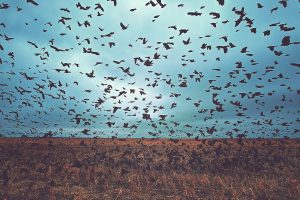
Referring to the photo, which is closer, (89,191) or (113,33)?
(89,191)

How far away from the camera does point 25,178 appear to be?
42.3ft

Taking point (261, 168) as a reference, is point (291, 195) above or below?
below

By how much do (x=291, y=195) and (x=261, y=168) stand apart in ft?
22.7

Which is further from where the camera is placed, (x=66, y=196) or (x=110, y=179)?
(x=110, y=179)

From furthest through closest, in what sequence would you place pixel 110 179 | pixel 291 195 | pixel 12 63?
pixel 12 63
pixel 110 179
pixel 291 195

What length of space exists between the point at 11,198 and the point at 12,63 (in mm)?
7544

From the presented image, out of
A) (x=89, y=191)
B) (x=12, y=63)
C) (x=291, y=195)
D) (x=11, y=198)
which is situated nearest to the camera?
(x=11, y=198)

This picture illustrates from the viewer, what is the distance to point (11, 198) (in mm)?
9156

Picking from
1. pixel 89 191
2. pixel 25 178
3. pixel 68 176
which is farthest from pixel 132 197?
pixel 25 178

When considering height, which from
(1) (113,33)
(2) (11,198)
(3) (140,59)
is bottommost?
(2) (11,198)

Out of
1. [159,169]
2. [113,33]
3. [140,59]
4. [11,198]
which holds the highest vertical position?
[113,33]

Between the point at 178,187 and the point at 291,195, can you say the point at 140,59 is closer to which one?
the point at 178,187

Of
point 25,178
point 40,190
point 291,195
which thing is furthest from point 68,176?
point 291,195

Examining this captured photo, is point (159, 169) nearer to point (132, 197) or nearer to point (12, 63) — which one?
point (132, 197)
